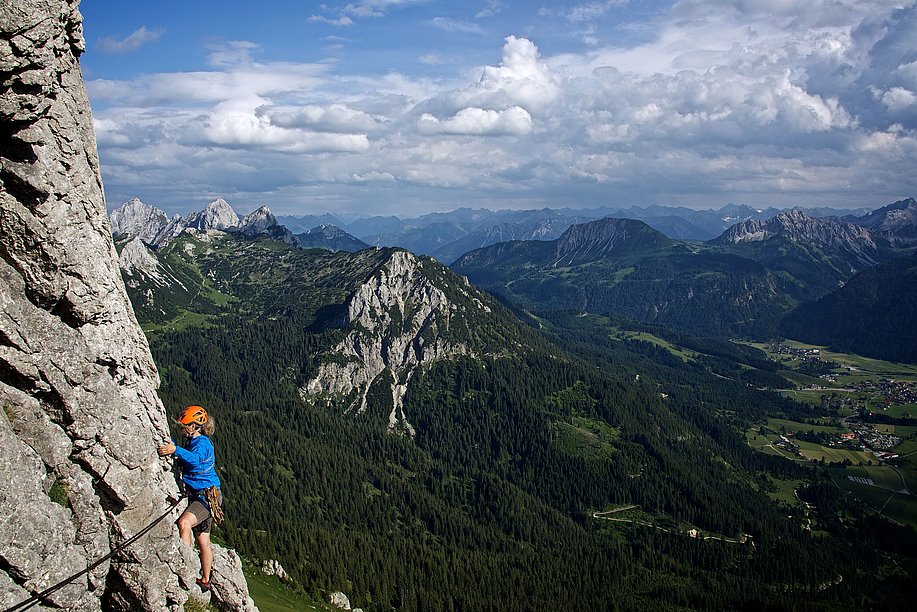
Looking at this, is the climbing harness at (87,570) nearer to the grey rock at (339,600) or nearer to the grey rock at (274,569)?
the grey rock at (339,600)

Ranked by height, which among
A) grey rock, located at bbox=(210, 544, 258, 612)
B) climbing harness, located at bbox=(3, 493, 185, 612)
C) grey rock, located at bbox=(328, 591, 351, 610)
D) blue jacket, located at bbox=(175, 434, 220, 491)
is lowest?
grey rock, located at bbox=(328, 591, 351, 610)

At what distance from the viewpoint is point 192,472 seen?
22812 millimetres

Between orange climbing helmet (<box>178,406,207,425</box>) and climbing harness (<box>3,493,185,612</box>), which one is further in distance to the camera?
orange climbing helmet (<box>178,406,207,425</box>)

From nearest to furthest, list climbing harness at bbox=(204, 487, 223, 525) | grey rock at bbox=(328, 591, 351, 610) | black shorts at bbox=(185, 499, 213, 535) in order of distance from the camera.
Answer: black shorts at bbox=(185, 499, 213, 535) → climbing harness at bbox=(204, 487, 223, 525) → grey rock at bbox=(328, 591, 351, 610)

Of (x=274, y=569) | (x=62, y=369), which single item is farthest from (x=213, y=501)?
(x=274, y=569)

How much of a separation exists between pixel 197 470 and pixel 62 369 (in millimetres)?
6256

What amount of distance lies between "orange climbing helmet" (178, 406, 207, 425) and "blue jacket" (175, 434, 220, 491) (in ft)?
2.01

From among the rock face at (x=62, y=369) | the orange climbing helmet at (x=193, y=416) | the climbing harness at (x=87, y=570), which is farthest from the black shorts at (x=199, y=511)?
the orange climbing helmet at (x=193, y=416)

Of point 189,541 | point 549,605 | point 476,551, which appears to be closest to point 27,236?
point 189,541

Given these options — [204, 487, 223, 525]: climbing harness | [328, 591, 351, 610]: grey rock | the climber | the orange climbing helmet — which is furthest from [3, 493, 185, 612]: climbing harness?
[328, 591, 351, 610]: grey rock

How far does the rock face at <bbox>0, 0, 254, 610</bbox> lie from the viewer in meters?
18.2

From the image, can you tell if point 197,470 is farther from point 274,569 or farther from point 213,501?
point 274,569

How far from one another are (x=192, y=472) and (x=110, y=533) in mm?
3324

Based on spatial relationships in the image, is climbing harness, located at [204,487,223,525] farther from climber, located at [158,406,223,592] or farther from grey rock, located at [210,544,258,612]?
grey rock, located at [210,544,258,612]
